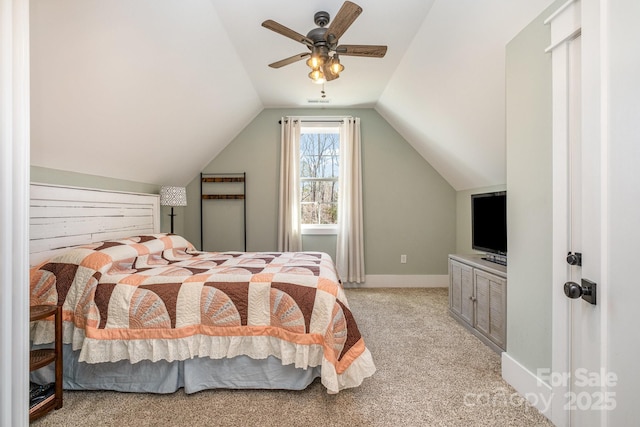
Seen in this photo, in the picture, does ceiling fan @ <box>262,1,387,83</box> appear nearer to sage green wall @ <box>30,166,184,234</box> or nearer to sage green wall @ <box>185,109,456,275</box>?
sage green wall @ <box>30,166,184,234</box>

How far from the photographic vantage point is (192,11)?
2.01 metres

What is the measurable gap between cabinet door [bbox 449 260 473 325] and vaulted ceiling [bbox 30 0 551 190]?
43.4 inches

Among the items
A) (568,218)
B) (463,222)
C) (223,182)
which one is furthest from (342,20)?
(463,222)

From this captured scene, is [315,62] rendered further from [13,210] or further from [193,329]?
[193,329]

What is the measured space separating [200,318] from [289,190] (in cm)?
258

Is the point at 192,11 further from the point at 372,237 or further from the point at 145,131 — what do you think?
the point at 372,237

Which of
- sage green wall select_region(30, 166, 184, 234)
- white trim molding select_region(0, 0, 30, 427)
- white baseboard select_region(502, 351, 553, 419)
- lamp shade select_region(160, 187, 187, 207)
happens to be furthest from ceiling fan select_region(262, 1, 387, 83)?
white baseboard select_region(502, 351, 553, 419)

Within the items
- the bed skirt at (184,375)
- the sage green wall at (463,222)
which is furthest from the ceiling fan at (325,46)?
the sage green wall at (463,222)

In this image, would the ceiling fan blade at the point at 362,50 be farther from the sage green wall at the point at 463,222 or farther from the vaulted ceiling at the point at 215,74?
the sage green wall at the point at 463,222

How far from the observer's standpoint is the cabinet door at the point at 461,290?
8.78 ft

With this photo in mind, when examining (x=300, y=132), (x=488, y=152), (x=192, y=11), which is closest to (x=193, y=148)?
(x=300, y=132)

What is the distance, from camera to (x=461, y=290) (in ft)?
9.31

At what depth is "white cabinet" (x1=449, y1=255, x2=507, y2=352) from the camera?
2.24 metres

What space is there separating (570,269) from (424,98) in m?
2.25
